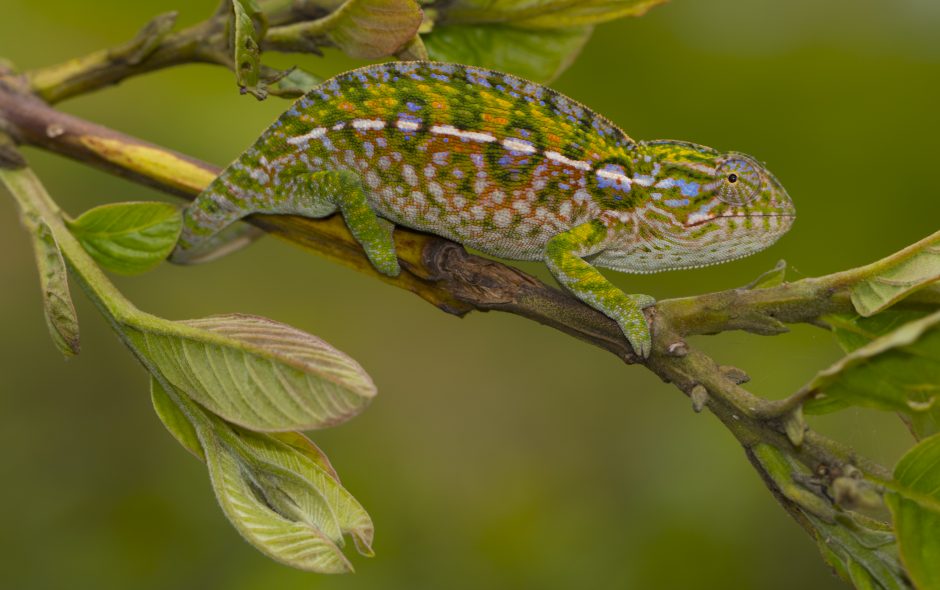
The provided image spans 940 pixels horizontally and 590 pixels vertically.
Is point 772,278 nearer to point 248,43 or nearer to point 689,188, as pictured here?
point 689,188

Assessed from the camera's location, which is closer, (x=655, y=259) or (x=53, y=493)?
(x=655, y=259)

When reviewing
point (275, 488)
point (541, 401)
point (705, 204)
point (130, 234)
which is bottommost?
point (541, 401)

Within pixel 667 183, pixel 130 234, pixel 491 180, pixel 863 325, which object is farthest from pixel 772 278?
pixel 130 234

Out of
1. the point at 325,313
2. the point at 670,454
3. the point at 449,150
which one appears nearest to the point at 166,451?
the point at 325,313

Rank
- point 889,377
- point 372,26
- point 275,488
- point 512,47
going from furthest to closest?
point 512,47, point 372,26, point 275,488, point 889,377

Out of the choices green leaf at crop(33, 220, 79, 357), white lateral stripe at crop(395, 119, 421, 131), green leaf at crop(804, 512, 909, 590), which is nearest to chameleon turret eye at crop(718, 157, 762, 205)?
white lateral stripe at crop(395, 119, 421, 131)

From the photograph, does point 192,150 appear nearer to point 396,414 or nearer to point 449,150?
point 396,414
